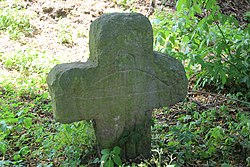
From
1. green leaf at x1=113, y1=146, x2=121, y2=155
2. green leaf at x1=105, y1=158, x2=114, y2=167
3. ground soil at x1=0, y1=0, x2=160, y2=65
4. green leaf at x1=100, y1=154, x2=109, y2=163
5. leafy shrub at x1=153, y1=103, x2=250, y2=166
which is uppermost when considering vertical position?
ground soil at x1=0, y1=0, x2=160, y2=65

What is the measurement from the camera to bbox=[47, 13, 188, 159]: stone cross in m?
2.92

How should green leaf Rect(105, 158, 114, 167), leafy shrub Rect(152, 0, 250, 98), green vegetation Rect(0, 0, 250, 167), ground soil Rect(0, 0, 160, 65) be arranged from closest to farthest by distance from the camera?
1. green leaf Rect(105, 158, 114, 167)
2. green vegetation Rect(0, 0, 250, 167)
3. leafy shrub Rect(152, 0, 250, 98)
4. ground soil Rect(0, 0, 160, 65)

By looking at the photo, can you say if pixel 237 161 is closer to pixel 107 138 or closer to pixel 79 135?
pixel 107 138

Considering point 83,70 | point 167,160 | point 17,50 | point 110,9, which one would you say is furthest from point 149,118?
point 110,9

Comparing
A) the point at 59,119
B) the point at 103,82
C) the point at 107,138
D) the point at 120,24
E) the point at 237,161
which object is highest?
the point at 120,24

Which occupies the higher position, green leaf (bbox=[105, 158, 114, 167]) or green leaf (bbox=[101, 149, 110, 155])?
green leaf (bbox=[101, 149, 110, 155])

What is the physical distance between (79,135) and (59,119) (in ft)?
1.53

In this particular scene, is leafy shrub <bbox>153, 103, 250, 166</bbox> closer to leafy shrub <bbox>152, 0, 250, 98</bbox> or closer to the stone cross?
the stone cross

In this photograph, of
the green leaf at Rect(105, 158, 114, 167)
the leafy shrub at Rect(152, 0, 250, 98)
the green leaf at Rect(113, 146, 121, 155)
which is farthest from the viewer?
the leafy shrub at Rect(152, 0, 250, 98)

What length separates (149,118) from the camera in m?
3.34

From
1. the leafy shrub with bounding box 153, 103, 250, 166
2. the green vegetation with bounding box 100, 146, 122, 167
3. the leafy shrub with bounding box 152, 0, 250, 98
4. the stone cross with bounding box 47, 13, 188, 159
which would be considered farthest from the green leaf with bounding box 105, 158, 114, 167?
the leafy shrub with bounding box 152, 0, 250, 98

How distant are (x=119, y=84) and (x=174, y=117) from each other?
1.51 m

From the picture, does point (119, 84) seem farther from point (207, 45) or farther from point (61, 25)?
point (61, 25)

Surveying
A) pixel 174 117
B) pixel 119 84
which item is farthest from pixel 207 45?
pixel 119 84
